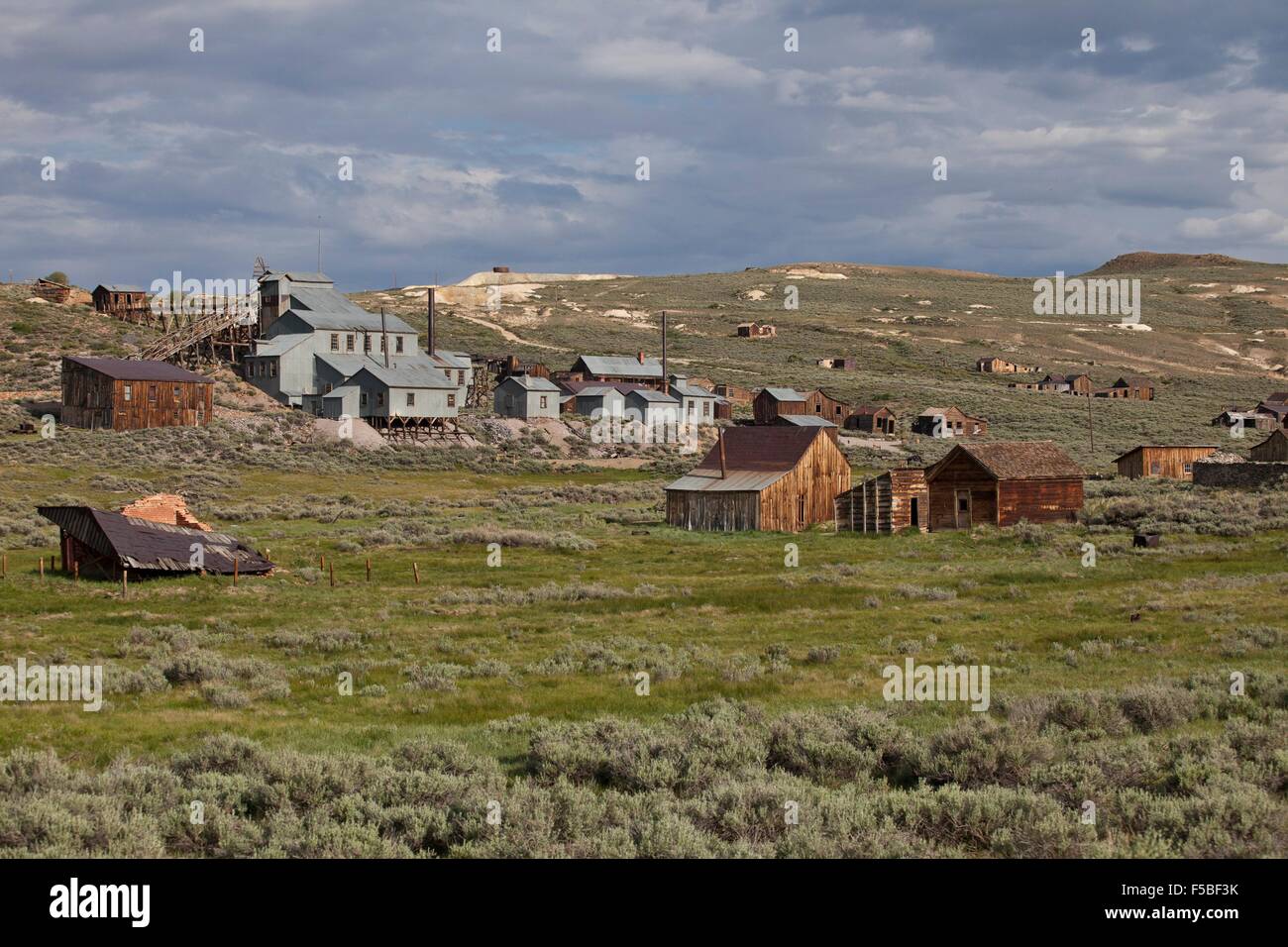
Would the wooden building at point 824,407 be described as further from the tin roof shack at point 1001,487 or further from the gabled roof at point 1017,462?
the tin roof shack at point 1001,487

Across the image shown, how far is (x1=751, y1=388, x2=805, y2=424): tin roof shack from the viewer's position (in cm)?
9012

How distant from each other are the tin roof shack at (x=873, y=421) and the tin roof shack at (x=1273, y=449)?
35966 millimetres

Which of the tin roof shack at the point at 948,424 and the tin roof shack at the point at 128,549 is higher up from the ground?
the tin roof shack at the point at 948,424

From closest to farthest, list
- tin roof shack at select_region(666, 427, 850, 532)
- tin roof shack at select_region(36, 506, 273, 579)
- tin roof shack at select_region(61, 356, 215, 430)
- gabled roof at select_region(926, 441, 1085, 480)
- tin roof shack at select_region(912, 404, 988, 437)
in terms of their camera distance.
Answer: tin roof shack at select_region(36, 506, 273, 579), gabled roof at select_region(926, 441, 1085, 480), tin roof shack at select_region(666, 427, 850, 532), tin roof shack at select_region(61, 356, 215, 430), tin roof shack at select_region(912, 404, 988, 437)

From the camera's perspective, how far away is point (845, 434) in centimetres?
9050

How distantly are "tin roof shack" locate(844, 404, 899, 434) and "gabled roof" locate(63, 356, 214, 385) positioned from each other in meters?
50.1

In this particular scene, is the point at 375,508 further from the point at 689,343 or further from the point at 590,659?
the point at 689,343

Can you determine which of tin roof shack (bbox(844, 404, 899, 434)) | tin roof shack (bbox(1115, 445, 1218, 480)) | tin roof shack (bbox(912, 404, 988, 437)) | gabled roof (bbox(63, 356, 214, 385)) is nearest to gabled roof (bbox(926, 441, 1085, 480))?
tin roof shack (bbox(1115, 445, 1218, 480))

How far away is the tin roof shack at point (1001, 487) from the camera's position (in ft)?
139

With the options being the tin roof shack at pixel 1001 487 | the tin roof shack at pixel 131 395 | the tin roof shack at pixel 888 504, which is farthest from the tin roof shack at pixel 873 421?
the tin roof shack at pixel 888 504

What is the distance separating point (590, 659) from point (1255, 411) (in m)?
97.4

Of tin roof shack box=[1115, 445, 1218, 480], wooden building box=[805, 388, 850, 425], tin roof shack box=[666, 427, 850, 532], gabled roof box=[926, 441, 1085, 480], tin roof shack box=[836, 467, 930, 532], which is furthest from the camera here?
wooden building box=[805, 388, 850, 425]

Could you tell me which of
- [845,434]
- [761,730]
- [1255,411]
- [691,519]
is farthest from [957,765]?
[1255,411]

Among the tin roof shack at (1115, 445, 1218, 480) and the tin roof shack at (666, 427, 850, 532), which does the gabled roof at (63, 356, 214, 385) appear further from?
the tin roof shack at (1115, 445, 1218, 480)
